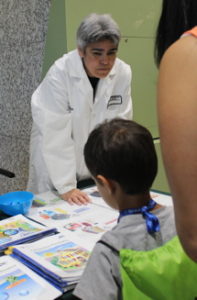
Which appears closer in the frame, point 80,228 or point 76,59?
point 80,228

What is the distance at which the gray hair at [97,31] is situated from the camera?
1.46 metres

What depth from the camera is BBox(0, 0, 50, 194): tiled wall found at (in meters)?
2.20

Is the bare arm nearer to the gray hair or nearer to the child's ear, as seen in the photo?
the child's ear

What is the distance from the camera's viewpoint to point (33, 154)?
1.84 metres

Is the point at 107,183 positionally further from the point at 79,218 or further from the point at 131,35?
the point at 131,35

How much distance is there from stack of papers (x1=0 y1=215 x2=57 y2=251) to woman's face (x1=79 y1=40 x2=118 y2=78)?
75cm

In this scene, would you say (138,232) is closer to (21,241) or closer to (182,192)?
(182,192)

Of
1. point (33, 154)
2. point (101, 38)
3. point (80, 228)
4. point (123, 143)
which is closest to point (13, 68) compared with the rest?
point (33, 154)

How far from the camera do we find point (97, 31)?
146cm

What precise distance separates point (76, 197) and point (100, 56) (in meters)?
0.63

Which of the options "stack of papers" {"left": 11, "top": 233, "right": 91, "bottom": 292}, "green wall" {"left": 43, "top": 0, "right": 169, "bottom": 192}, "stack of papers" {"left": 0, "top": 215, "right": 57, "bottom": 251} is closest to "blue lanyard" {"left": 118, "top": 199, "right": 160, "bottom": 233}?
"stack of papers" {"left": 11, "top": 233, "right": 91, "bottom": 292}

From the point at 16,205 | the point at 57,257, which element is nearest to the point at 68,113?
the point at 16,205

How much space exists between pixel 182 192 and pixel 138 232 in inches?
12.7

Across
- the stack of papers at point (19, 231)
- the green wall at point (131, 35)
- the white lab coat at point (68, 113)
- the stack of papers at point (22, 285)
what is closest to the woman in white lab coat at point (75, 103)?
the white lab coat at point (68, 113)
